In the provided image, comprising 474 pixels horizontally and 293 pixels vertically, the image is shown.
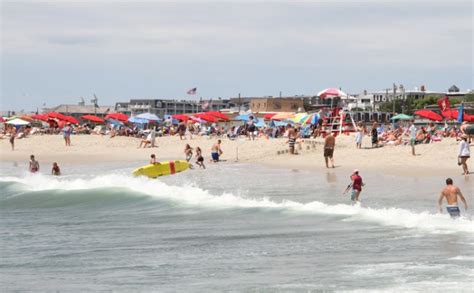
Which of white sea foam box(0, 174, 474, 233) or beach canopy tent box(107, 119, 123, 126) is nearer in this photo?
white sea foam box(0, 174, 474, 233)

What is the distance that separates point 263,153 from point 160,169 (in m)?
6.71

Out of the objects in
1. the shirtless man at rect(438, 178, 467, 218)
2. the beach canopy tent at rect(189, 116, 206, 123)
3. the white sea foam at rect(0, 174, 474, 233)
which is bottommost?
the white sea foam at rect(0, 174, 474, 233)

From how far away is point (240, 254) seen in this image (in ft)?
39.3

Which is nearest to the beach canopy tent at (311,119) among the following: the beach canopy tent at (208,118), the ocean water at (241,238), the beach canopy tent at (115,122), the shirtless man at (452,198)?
the beach canopy tent at (208,118)

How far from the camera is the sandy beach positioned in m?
24.9

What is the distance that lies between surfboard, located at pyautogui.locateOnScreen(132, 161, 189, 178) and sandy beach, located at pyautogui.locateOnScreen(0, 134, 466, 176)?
3.68 metres

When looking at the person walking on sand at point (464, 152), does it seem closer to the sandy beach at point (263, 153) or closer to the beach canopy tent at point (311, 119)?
the sandy beach at point (263, 153)

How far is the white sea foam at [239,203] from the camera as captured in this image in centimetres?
1386

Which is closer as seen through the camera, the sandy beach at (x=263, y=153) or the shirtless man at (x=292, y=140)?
the sandy beach at (x=263, y=153)

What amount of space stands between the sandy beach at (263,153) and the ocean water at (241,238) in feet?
7.83

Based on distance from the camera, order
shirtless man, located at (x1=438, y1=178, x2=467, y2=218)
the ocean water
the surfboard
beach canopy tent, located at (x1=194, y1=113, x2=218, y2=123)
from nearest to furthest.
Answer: the ocean water < shirtless man, located at (x1=438, y1=178, x2=467, y2=218) < the surfboard < beach canopy tent, located at (x1=194, y1=113, x2=218, y2=123)

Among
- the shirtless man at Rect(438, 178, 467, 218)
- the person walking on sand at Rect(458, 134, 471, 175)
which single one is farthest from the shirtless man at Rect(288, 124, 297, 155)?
the shirtless man at Rect(438, 178, 467, 218)

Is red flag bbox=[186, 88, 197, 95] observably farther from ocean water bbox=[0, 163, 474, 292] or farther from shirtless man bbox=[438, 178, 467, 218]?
shirtless man bbox=[438, 178, 467, 218]

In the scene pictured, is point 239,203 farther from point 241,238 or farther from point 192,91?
point 192,91
